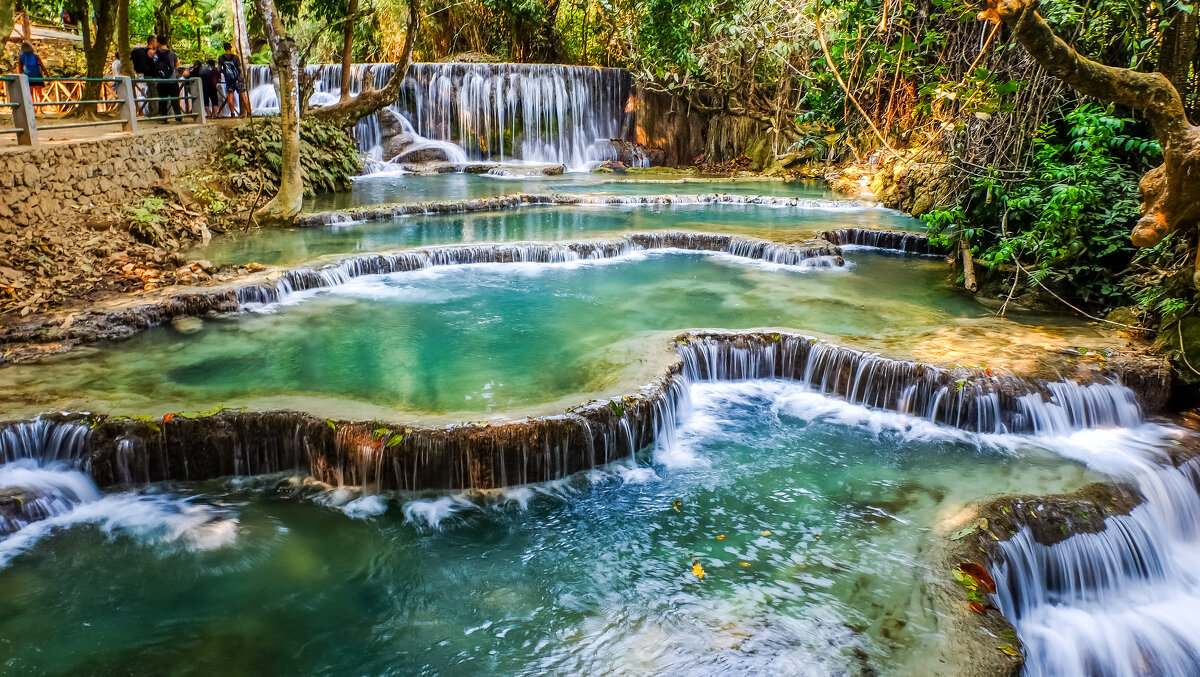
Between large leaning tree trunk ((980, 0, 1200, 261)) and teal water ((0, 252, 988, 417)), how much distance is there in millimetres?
2364

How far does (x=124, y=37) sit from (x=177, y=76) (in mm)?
2027

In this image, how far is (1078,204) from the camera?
771 cm

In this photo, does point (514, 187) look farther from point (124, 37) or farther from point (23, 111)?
point (23, 111)

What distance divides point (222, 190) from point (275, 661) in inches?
470

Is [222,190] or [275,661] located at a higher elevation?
[222,190]

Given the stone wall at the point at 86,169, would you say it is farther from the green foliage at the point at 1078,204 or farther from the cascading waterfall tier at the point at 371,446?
the green foliage at the point at 1078,204

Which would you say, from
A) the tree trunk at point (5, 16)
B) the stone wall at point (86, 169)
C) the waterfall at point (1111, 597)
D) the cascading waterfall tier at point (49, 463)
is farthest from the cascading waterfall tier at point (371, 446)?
the stone wall at point (86, 169)

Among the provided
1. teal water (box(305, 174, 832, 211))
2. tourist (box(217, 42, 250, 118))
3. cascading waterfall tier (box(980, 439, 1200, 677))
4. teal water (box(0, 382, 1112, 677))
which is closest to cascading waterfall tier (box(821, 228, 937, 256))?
teal water (box(305, 174, 832, 211))

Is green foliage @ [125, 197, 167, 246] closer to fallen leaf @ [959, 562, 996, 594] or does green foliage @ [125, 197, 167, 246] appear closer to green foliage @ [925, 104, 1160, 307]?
green foliage @ [925, 104, 1160, 307]

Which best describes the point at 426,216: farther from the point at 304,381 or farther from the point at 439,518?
the point at 439,518

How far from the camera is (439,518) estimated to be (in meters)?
5.33

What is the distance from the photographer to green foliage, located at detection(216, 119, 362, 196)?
14.5 meters

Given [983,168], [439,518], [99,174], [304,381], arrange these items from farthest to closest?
1. [99,174]
2. [983,168]
3. [304,381]
4. [439,518]

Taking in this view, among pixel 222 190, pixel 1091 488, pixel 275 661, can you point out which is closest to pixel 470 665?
pixel 275 661
